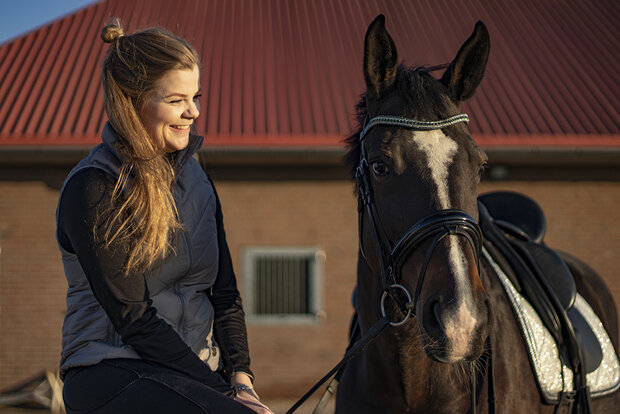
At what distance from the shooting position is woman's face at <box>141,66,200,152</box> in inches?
68.6

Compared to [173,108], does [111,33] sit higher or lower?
higher

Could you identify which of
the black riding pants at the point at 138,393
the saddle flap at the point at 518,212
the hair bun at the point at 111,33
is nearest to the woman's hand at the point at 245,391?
the black riding pants at the point at 138,393

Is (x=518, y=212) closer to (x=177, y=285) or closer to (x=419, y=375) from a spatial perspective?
(x=419, y=375)

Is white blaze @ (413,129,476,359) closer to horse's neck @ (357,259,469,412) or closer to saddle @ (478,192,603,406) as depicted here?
horse's neck @ (357,259,469,412)

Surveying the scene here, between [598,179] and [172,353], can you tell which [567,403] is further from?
[598,179]

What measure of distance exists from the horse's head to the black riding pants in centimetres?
64

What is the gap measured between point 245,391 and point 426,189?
0.83 m

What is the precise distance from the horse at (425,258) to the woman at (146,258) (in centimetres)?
56

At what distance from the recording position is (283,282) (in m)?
7.90

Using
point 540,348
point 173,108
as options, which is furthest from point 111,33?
point 540,348

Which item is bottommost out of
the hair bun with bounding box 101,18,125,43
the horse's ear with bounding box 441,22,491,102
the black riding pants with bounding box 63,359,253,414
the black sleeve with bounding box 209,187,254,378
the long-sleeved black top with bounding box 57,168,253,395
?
the black sleeve with bounding box 209,187,254,378

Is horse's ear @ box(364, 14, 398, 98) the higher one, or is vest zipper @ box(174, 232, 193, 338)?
horse's ear @ box(364, 14, 398, 98)

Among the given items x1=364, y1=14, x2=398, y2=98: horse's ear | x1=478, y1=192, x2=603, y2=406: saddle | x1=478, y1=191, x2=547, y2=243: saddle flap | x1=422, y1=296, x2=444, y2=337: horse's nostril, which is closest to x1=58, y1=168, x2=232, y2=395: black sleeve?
x1=422, y1=296, x2=444, y2=337: horse's nostril

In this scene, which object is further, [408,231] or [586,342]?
[586,342]
